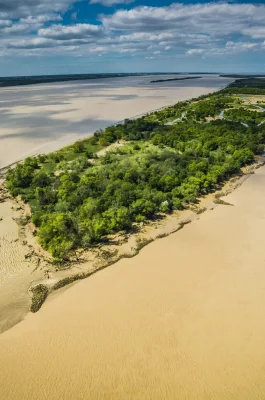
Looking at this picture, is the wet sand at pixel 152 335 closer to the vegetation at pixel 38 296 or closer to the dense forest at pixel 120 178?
the vegetation at pixel 38 296

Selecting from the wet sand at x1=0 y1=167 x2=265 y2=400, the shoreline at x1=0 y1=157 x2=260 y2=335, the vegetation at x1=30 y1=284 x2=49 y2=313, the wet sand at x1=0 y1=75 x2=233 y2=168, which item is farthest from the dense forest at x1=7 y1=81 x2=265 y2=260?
the wet sand at x1=0 y1=75 x2=233 y2=168

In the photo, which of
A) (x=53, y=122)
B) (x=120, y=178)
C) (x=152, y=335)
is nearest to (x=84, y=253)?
(x=152, y=335)

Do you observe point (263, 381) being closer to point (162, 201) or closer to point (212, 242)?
point (212, 242)

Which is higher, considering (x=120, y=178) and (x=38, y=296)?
(x=120, y=178)

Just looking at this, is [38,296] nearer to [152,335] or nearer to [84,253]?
[84,253]

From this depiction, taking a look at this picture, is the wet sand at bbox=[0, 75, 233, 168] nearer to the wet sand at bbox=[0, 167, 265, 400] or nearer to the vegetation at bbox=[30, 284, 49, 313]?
the vegetation at bbox=[30, 284, 49, 313]

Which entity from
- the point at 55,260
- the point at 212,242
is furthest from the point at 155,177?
the point at 55,260
